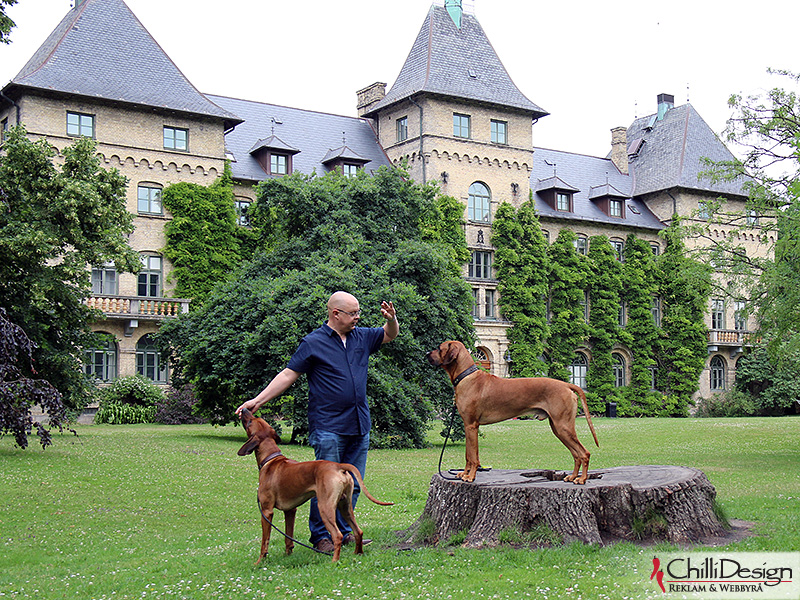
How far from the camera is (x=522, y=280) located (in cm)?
4378

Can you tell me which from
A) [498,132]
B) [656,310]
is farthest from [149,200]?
[656,310]

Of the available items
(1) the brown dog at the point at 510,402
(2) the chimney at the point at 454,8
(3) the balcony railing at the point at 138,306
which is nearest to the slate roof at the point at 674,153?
(2) the chimney at the point at 454,8

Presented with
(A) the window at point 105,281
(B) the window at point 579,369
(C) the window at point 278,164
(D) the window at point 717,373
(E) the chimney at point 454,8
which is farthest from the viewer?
(D) the window at point 717,373

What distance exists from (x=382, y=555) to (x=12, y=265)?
14.8 meters

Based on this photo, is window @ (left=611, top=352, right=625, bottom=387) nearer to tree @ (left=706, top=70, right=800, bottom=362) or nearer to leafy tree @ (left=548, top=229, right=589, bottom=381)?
leafy tree @ (left=548, top=229, right=589, bottom=381)

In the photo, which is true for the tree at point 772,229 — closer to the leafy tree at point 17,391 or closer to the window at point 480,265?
the leafy tree at point 17,391

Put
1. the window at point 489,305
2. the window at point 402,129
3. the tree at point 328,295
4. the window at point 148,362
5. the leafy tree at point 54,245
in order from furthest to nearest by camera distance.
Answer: the window at point 489,305 → the window at point 402,129 → the window at point 148,362 → the tree at point 328,295 → the leafy tree at point 54,245

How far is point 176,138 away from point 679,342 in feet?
93.6

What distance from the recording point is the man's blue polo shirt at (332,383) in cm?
782

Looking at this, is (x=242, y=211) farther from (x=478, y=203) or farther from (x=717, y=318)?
(x=717, y=318)

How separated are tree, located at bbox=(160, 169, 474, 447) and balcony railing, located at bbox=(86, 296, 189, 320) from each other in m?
10.3

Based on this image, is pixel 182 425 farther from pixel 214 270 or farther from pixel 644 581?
pixel 644 581

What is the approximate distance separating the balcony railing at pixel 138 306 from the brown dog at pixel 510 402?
91.5ft

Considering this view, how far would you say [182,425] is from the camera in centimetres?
3259
